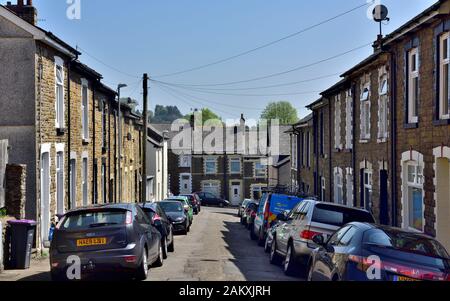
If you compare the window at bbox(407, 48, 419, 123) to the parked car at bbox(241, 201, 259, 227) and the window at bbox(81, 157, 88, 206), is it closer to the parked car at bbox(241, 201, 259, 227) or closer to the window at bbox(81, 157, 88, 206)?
the window at bbox(81, 157, 88, 206)

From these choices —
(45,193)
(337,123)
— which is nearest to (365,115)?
(337,123)

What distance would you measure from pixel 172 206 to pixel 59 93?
9876mm

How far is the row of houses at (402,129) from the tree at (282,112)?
314 feet

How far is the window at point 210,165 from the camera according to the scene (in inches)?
2778

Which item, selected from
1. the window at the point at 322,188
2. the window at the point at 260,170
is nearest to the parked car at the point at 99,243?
the window at the point at 322,188

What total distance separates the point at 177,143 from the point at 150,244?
59.7 m

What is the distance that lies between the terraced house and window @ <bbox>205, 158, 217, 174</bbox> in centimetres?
4468

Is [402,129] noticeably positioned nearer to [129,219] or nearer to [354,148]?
[354,148]

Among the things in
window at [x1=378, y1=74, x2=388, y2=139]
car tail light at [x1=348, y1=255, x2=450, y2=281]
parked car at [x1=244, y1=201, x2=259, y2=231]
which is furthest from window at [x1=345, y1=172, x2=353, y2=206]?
car tail light at [x1=348, y1=255, x2=450, y2=281]

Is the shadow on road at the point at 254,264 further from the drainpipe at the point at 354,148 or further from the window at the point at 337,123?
the window at the point at 337,123

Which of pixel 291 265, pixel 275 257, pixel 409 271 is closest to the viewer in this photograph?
pixel 409 271

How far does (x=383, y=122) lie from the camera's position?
68.6 feet

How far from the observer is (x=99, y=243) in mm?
11500

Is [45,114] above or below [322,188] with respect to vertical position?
above
